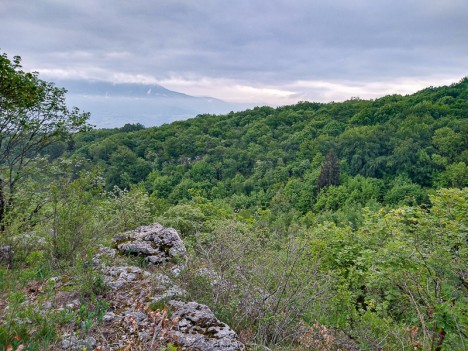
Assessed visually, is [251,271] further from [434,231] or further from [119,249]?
[434,231]

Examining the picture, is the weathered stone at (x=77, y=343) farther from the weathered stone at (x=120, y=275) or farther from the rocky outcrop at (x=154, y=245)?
the rocky outcrop at (x=154, y=245)

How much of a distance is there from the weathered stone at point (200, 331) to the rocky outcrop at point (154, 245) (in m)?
1.56

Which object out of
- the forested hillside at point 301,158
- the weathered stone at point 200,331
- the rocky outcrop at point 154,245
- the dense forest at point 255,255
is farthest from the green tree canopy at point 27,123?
the forested hillside at point 301,158

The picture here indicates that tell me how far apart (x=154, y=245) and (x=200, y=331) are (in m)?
2.92

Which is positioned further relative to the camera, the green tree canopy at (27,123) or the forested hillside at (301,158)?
the forested hillside at (301,158)

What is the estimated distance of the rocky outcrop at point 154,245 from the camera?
562cm

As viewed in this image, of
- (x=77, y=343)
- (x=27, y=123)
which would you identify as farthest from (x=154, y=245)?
(x=27, y=123)

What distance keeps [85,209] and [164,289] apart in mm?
1856

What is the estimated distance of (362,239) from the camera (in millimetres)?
9742

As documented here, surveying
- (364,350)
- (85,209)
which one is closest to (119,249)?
(85,209)

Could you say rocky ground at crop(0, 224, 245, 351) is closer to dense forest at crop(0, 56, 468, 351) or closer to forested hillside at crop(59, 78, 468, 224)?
dense forest at crop(0, 56, 468, 351)

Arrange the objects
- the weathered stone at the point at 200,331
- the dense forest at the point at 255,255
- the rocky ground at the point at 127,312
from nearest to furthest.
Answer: the rocky ground at the point at 127,312, the weathered stone at the point at 200,331, the dense forest at the point at 255,255

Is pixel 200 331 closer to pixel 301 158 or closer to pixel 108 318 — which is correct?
pixel 108 318

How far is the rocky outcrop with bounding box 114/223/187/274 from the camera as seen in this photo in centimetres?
562
